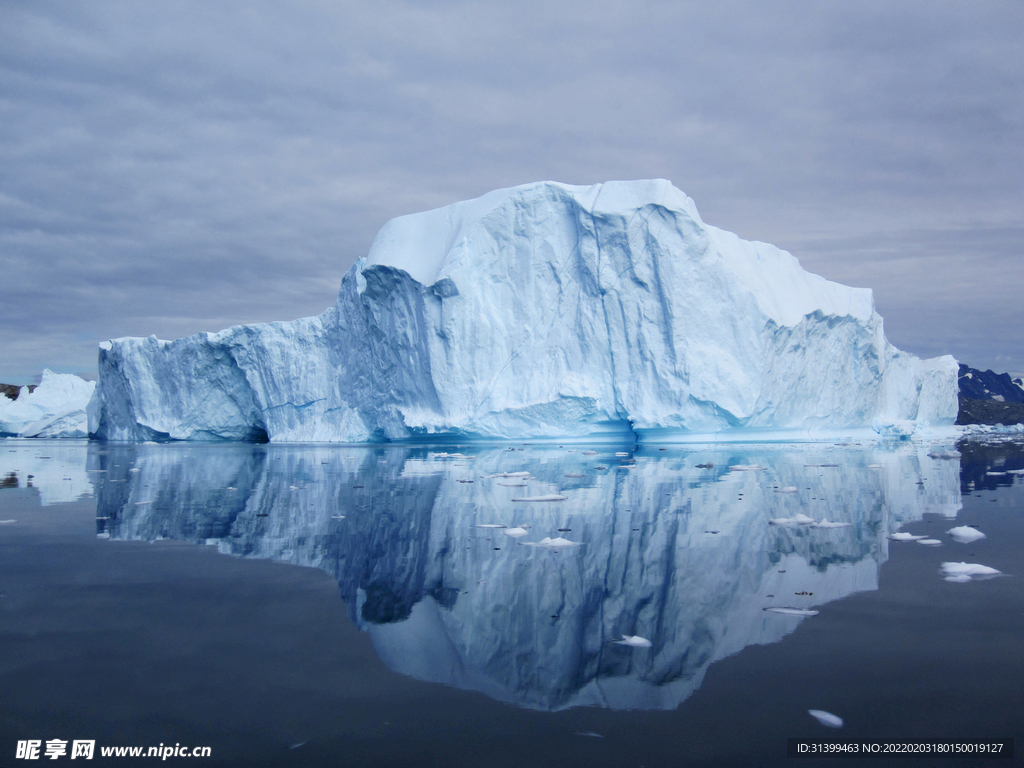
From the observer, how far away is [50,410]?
32.7 metres

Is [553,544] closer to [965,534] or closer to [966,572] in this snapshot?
[966,572]

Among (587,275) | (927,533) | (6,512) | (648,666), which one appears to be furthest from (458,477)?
(587,275)

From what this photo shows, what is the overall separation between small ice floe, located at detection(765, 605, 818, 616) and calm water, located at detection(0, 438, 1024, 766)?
0.04m

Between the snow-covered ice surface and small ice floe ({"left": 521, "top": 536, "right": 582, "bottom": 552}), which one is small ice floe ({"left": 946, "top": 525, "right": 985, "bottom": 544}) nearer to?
the snow-covered ice surface

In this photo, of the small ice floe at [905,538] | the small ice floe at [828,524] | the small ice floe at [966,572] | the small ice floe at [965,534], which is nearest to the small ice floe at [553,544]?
the small ice floe at [828,524]

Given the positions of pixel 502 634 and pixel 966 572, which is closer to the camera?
pixel 502 634

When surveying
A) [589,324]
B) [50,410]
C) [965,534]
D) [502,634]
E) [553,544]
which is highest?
[589,324]

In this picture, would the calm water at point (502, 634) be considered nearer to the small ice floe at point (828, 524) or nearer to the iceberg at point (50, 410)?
the small ice floe at point (828, 524)

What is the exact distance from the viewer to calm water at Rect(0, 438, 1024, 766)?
5.83 feet

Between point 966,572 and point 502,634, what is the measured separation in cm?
237

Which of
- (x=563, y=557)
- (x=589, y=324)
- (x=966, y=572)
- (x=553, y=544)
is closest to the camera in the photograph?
(x=966, y=572)

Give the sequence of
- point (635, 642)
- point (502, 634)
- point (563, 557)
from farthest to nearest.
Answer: point (563, 557) → point (502, 634) → point (635, 642)

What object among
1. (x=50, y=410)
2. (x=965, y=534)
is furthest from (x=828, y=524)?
(x=50, y=410)

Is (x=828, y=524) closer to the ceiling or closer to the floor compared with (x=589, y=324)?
closer to the floor
